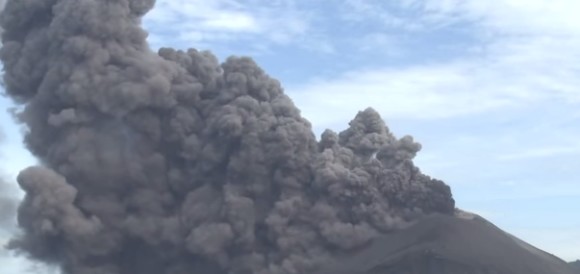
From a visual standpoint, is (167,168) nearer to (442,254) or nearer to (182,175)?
Answer: (182,175)

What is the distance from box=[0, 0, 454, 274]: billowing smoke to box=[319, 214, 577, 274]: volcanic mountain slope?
1.28m

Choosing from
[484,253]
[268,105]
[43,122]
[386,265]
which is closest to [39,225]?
[43,122]

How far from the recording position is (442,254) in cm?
7456

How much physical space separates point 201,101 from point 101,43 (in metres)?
9.21

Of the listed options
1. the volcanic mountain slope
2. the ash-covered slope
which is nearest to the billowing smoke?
the ash-covered slope

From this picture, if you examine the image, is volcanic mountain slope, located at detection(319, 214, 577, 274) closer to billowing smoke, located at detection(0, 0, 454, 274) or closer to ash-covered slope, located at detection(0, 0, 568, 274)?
ash-covered slope, located at detection(0, 0, 568, 274)

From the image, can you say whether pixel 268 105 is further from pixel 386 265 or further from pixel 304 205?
pixel 386 265

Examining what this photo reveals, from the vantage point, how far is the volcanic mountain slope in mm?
73312

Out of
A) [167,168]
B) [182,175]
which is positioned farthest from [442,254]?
[167,168]

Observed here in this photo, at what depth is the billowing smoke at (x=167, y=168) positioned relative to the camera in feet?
237

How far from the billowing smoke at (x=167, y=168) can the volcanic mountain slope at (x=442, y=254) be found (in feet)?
4.19

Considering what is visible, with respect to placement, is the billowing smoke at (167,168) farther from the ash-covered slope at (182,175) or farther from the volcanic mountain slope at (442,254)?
the volcanic mountain slope at (442,254)

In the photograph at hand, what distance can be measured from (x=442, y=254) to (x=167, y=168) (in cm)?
2291

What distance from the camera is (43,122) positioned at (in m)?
74.2
